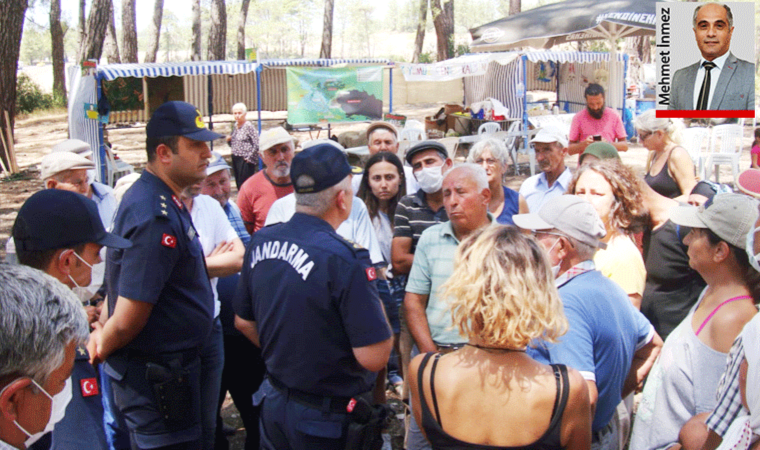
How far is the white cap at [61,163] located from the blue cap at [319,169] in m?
2.14

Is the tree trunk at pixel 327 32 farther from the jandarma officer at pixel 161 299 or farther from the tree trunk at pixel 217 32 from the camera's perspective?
the jandarma officer at pixel 161 299

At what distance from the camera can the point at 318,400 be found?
245cm

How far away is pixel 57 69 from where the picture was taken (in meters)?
27.7

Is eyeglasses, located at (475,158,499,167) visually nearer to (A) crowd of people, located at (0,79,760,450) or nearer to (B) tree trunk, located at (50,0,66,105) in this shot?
(A) crowd of people, located at (0,79,760,450)

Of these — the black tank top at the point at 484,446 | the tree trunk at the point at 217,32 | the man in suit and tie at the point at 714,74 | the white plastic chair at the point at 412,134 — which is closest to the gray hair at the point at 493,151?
the man in suit and tie at the point at 714,74

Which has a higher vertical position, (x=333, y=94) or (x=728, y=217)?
(x=333, y=94)

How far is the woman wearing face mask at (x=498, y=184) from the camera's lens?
4102 mm

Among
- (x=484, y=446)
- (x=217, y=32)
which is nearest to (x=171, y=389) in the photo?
(x=484, y=446)

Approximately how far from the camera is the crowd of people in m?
1.81

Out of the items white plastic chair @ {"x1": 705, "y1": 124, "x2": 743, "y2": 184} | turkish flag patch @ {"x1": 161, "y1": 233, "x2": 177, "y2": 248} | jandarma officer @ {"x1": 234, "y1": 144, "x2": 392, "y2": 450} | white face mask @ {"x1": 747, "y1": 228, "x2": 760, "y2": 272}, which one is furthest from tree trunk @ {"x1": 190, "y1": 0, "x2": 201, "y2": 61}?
white face mask @ {"x1": 747, "y1": 228, "x2": 760, "y2": 272}

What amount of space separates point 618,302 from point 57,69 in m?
30.3

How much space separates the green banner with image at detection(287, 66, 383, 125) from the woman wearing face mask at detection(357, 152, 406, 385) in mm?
8518

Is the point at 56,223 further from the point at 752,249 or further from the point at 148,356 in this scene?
the point at 752,249

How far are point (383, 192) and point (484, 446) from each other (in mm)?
2522
